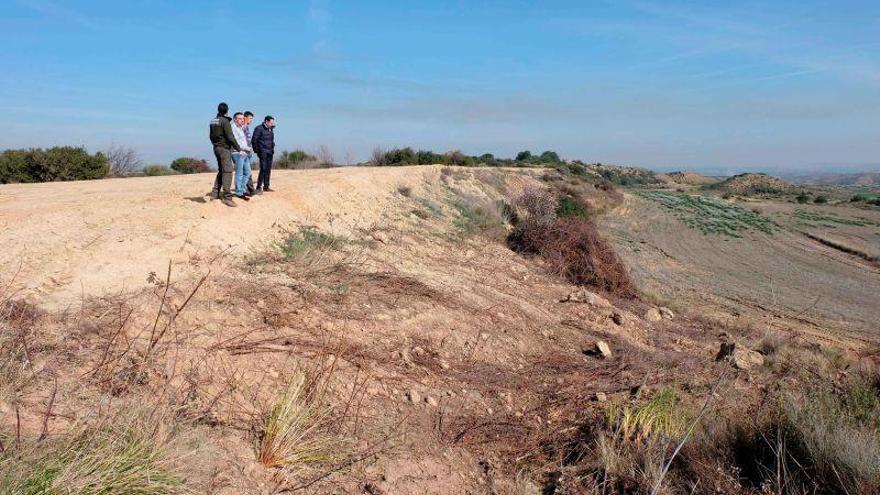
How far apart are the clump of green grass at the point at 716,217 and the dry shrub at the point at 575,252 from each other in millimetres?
18504

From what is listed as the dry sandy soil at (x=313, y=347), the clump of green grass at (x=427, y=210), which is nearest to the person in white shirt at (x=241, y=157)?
the dry sandy soil at (x=313, y=347)

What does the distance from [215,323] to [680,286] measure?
1611 centimetres

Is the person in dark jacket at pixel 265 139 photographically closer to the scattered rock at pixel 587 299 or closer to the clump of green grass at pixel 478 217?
the clump of green grass at pixel 478 217

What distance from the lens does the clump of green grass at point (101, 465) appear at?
306cm

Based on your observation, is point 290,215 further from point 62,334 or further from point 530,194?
point 530,194

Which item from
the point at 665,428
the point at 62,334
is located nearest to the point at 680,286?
the point at 665,428

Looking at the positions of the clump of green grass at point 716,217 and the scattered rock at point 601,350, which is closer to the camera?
the scattered rock at point 601,350

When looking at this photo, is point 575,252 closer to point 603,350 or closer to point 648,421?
point 603,350

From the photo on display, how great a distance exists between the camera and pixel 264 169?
13164 millimetres

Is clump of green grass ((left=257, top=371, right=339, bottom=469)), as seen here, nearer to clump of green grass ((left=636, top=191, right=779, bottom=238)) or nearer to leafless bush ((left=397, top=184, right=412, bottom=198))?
leafless bush ((left=397, top=184, right=412, bottom=198))

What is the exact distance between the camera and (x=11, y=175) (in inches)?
734

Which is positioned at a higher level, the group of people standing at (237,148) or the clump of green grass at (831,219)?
the group of people standing at (237,148)

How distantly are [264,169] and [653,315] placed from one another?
30.7ft

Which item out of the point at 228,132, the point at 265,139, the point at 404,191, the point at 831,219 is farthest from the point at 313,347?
the point at 831,219
